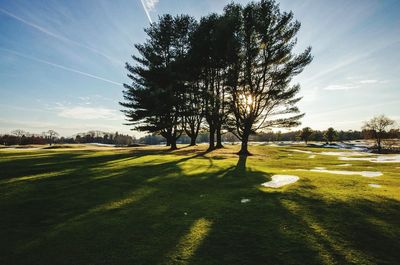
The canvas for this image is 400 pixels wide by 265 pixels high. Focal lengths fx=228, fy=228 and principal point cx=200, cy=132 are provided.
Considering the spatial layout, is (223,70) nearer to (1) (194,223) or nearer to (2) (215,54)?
(2) (215,54)

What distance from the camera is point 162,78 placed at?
34.5 meters

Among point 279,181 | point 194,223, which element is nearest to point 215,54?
point 279,181

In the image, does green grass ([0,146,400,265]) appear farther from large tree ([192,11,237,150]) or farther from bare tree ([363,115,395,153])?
bare tree ([363,115,395,153])

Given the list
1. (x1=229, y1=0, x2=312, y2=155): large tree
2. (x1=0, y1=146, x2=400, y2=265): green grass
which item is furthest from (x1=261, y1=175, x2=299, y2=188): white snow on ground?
(x1=229, y1=0, x2=312, y2=155): large tree

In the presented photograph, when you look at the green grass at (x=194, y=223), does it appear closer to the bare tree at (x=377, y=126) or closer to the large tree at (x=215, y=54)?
the large tree at (x=215, y=54)

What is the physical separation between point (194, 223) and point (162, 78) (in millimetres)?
30722

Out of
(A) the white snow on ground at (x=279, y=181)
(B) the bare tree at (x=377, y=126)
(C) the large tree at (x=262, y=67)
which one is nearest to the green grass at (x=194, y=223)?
(A) the white snow on ground at (x=279, y=181)

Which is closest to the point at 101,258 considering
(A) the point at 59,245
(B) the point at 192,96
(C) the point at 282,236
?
(A) the point at 59,245

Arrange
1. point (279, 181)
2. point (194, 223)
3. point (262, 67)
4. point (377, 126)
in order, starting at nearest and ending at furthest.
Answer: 1. point (194, 223)
2. point (279, 181)
3. point (262, 67)
4. point (377, 126)

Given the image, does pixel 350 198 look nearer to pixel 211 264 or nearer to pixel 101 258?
pixel 211 264

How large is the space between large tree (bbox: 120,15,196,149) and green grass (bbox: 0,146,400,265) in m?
A: 23.5

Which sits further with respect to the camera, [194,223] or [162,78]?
[162,78]

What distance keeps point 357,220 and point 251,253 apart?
137 inches

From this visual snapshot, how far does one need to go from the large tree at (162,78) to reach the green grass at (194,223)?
926 inches
